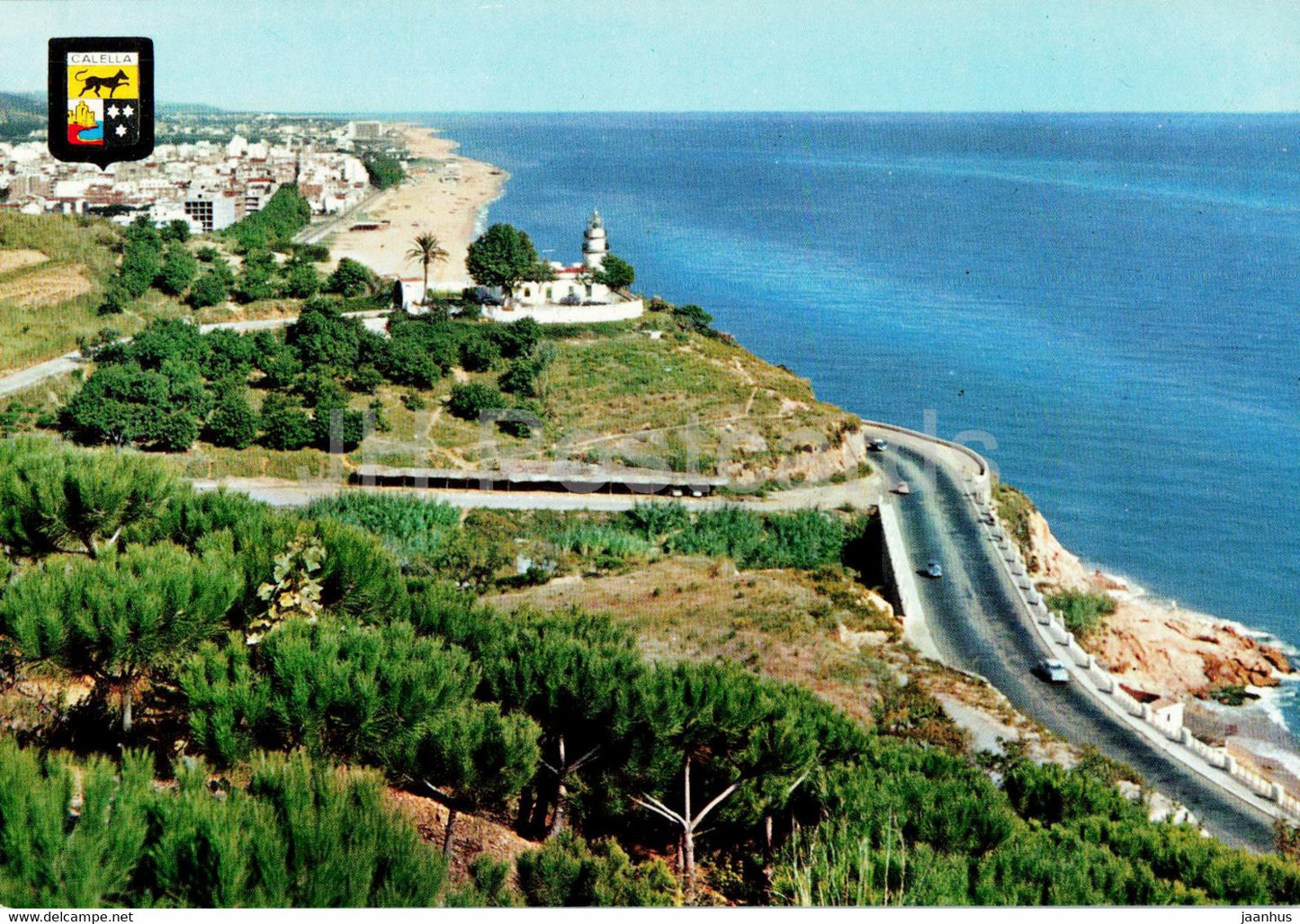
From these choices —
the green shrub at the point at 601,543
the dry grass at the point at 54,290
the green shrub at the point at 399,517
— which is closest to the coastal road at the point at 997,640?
the green shrub at the point at 601,543

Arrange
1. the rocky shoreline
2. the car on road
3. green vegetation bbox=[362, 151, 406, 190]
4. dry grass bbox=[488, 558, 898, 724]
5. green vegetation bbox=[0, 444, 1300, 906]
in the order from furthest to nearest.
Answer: green vegetation bbox=[362, 151, 406, 190] < the rocky shoreline < the car on road < dry grass bbox=[488, 558, 898, 724] < green vegetation bbox=[0, 444, 1300, 906]

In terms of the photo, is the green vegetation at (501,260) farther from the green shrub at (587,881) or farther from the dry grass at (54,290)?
the green shrub at (587,881)

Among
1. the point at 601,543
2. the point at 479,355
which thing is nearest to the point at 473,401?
the point at 479,355

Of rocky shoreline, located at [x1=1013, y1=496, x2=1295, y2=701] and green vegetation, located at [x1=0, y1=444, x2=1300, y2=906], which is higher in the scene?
green vegetation, located at [x1=0, y1=444, x2=1300, y2=906]

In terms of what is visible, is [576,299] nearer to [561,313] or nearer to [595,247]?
[561,313]

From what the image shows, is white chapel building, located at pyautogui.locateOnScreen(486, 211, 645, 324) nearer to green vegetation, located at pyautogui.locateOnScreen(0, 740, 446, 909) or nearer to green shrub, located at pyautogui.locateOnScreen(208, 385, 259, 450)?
green shrub, located at pyautogui.locateOnScreen(208, 385, 259, 450)

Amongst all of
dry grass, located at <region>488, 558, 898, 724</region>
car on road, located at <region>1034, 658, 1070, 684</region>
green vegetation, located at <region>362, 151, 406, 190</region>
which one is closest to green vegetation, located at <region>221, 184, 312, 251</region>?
green vegetation, located at <region>362, 151, 406, 190</region>
